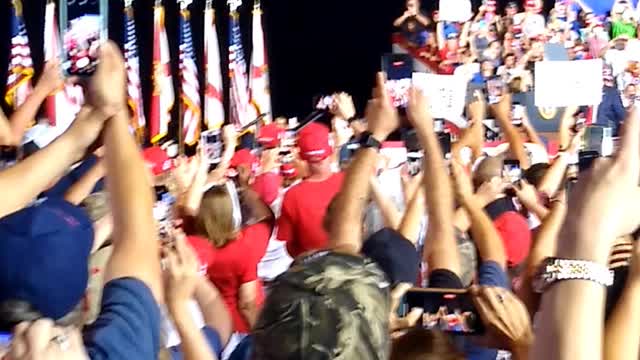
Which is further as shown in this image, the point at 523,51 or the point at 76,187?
the point at 523,51

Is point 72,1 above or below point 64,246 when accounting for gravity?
below

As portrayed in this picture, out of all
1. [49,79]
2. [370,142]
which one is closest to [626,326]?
[370,142]

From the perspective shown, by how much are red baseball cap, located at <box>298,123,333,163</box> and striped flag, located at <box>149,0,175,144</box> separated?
6327 mm

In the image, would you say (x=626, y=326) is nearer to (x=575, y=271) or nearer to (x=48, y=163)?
(x=575, y=271)

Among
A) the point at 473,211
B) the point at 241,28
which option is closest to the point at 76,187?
the point at 473,211

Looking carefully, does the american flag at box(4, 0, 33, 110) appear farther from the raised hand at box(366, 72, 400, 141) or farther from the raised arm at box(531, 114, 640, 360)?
the raised arm at box(531, 114, 640, 360)

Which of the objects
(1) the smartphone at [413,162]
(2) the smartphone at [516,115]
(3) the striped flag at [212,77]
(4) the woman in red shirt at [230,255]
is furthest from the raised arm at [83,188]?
(3) the striped flag at [212,77]

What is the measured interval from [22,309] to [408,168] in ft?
13.2

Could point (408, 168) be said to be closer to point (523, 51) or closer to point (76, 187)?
point (76, 187)

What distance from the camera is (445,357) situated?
73.3 inches

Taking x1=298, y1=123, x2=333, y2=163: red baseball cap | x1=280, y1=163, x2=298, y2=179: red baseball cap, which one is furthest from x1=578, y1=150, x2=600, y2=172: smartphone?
x1=280, y1=163, x2=298, y2=179: red baseball cap

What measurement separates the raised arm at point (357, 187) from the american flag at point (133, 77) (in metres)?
7.01

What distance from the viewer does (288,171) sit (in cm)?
682

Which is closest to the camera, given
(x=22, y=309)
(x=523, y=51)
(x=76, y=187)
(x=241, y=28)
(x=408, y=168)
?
(x=22, y=309)
